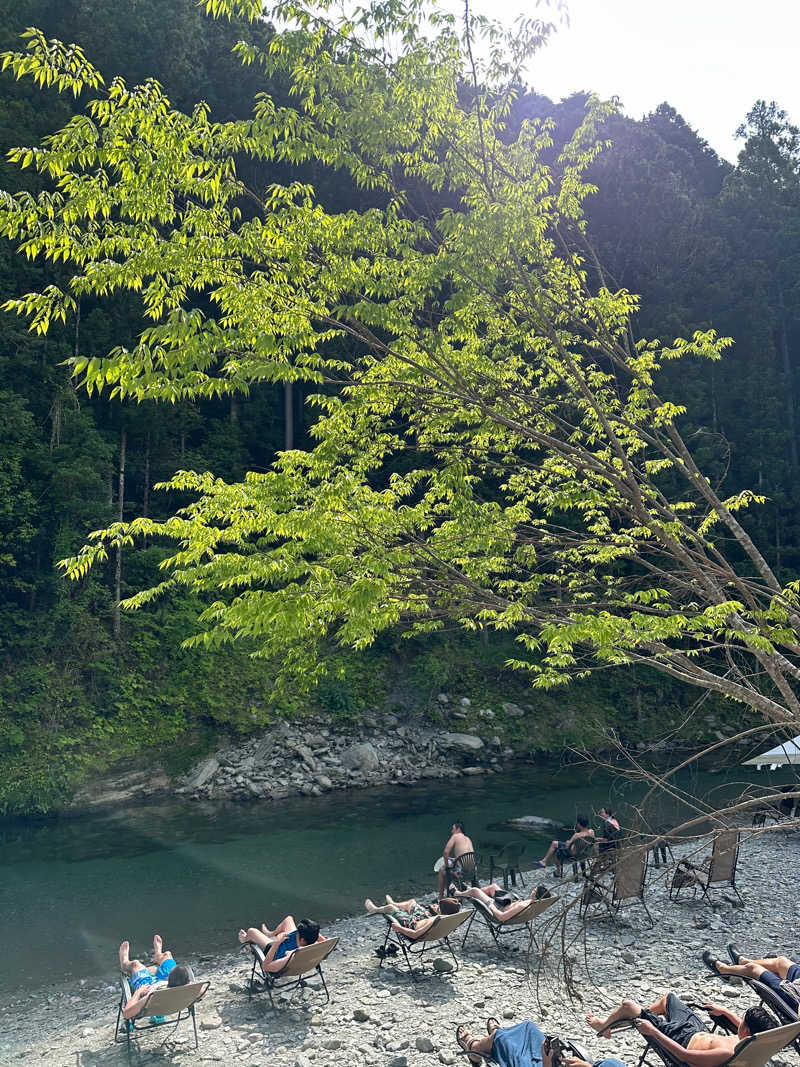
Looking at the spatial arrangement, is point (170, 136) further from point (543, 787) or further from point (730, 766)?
point (730, 766)

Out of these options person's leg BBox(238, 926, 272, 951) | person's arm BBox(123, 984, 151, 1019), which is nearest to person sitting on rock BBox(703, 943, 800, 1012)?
person's leg BBox(238, 926, 272, 951)

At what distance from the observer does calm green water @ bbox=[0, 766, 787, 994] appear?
10.1 metres

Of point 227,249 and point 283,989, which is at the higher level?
point 227,249

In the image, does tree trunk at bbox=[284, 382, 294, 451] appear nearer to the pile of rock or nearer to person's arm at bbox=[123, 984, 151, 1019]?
the pile of rock

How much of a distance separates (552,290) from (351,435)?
222 cm

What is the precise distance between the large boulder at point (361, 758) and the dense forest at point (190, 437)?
2164mm

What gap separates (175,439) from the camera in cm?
2773

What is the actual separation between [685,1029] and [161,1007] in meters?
4.31

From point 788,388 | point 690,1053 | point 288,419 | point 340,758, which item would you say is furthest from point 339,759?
point 788,388

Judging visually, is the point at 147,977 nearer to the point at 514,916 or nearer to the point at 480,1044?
the point at 480,1044

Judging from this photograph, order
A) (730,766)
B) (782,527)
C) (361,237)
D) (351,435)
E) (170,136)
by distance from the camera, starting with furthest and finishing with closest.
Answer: (782,527) < (730,766) < (351,435) < (361,237) < (170,136)

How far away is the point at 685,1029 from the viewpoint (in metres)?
5.11

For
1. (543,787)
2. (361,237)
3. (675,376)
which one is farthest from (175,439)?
(361,237)

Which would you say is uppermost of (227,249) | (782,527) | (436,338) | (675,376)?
(675,376)
